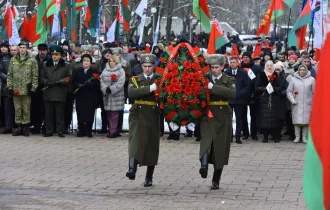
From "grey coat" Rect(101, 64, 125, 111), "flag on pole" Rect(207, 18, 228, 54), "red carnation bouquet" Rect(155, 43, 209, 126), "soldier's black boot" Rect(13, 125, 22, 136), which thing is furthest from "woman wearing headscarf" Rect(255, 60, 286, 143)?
"red carnation bouquet" Rect(155, 43, 209, 126)

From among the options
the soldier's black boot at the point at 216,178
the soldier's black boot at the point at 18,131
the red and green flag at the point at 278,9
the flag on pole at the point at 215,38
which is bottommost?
the soldier's black boot at the point at 18,131

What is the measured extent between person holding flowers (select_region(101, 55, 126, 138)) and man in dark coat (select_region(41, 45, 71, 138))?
695 mm

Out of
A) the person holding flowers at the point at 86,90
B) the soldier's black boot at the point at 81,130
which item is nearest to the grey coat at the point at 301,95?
the person holding flowers at the point at 86,90

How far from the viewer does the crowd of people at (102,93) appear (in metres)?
15.6

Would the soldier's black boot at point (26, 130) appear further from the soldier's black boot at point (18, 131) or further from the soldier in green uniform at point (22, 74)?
the soldier in green uniform at point (22, 74)

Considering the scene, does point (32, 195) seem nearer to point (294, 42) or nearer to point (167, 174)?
point (167, 174)

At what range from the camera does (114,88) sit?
Answer: 625 inches

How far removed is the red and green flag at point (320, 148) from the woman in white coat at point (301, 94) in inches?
474

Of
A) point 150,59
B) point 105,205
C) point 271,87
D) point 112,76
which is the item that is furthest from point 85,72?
point 105,205

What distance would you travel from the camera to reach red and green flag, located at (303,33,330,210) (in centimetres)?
340

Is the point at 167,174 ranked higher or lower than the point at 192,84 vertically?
lower

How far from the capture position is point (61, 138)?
1605 centimetres

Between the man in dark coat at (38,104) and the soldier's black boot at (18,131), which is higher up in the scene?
the man in dark coat at (38,104)

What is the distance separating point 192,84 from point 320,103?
6275 millimetres
